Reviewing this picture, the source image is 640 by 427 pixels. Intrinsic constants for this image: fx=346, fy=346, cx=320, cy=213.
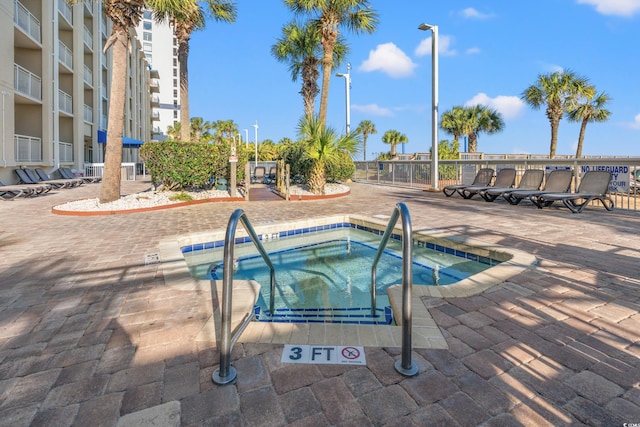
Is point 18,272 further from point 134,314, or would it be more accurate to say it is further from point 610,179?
point 610,179

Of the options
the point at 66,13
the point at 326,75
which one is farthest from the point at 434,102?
the point at 66,13

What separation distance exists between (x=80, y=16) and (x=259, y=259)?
25.1 metres

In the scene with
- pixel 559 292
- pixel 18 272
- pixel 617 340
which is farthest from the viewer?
pixel 18 272

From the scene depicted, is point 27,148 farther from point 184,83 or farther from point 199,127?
point 199,127

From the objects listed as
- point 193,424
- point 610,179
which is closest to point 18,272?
point 193,424

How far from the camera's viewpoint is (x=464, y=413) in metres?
1.76

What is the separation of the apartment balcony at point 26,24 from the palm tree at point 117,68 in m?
8.36

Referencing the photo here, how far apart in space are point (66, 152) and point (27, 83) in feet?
17.5

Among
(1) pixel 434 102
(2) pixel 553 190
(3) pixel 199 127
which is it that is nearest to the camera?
(2) pixel 553 190

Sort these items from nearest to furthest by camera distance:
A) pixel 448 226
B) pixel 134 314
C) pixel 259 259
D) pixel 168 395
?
pixel 168 395 < pixel 134 314 < pixel 259 259 < pixel 448 226

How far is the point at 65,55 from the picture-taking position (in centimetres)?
2017

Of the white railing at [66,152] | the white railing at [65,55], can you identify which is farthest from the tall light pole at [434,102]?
the white railing at [66,152]

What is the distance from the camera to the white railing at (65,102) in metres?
19.5

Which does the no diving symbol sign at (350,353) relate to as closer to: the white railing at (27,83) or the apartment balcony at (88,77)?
the white railing at (27,83)
